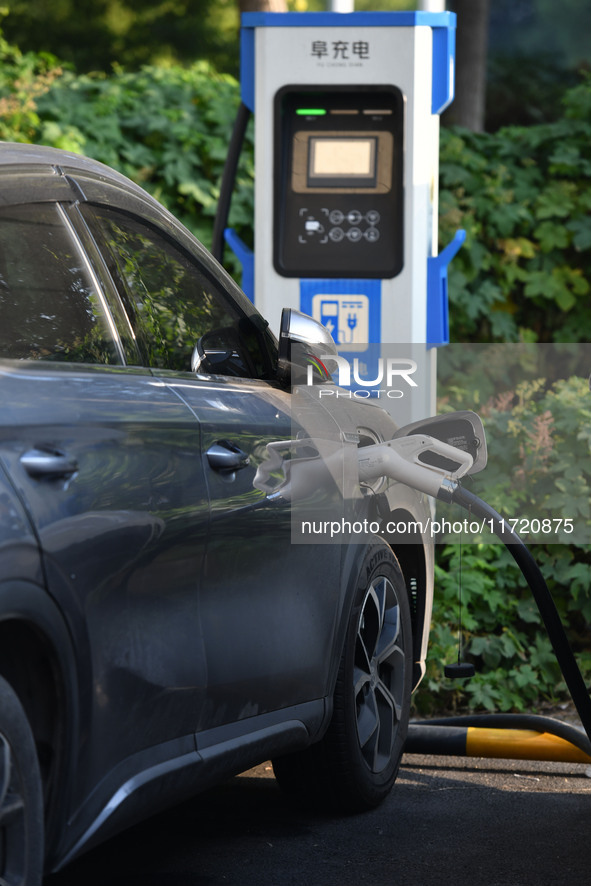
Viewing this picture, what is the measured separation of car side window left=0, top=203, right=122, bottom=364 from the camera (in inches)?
110

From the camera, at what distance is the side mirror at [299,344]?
3387mm

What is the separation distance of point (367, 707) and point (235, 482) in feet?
3.85

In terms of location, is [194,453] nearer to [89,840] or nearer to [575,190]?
[89,840]

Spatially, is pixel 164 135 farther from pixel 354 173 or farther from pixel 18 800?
pixel 18 800

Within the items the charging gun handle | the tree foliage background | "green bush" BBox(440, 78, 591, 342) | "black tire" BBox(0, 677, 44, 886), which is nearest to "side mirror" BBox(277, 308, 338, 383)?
the charging gun handle

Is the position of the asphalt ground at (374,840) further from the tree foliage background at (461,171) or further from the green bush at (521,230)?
the green bush at (521,230)

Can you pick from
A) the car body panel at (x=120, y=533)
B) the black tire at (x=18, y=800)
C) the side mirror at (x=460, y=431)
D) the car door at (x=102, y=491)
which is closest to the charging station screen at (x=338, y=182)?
the side mirror at (x=460, y=431)

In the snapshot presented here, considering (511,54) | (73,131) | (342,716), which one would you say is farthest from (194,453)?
(511,54)

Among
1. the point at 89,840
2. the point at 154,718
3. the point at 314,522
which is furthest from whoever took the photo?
the point at 314,522

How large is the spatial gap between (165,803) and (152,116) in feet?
19.3

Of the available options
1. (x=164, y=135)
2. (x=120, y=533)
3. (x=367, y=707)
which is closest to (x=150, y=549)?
(x=120, y=533)

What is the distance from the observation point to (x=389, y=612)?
3990mm

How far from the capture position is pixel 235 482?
298cm

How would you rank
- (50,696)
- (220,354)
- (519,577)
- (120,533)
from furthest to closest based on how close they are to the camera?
(519,577) → (220,354) → (120,533) → (50,696)
